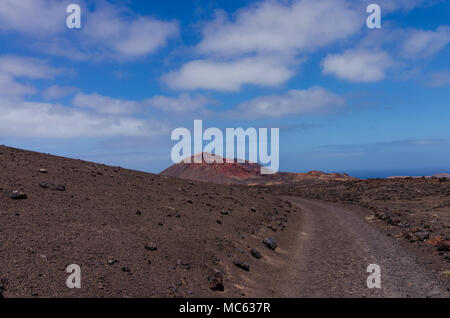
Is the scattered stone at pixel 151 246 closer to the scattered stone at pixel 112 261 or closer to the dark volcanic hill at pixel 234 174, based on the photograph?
the scattered stone at pixel 112 261

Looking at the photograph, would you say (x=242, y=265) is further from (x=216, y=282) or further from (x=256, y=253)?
(x=216, y=282)

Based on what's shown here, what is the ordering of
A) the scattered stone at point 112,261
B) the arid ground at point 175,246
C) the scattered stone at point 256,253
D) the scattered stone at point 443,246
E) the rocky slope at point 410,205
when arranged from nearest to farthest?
the arid ground at point 175,246, the scattered stone at point 112,261, the scattered stone at point 256,253, the scattered stone at point 443,246, the rocky slope at point 410,205

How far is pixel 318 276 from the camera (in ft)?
47.8

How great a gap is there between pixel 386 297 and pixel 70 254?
11.7m

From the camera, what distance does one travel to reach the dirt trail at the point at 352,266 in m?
12.7

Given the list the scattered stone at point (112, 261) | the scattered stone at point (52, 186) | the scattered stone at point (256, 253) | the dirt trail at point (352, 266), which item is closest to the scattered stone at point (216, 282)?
the dirt trail at point (352, 266)

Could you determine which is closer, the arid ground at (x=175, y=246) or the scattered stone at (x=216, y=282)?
the arid ground at (x=175, y=246)

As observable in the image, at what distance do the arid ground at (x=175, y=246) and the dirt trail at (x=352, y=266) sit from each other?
0.06 meters

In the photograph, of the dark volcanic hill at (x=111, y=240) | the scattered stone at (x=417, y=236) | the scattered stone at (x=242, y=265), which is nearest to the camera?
the dark volcanic hill at (x=111, y=240)

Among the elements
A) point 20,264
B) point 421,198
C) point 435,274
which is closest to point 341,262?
point 435,274

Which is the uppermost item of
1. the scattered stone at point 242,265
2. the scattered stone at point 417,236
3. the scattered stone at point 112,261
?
the scattered stone at point 112,261

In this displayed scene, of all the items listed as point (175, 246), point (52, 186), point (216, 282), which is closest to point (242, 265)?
point (216, 282)

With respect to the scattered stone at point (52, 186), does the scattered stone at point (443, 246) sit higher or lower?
lower
